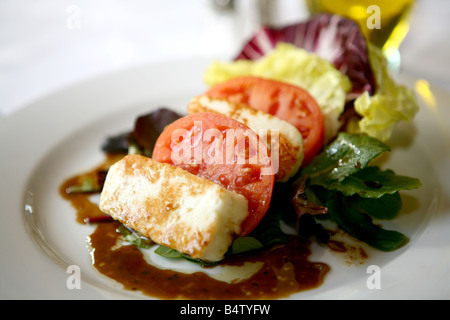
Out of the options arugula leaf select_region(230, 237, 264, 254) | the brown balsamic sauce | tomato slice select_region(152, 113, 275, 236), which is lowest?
the brown balsamic sauce

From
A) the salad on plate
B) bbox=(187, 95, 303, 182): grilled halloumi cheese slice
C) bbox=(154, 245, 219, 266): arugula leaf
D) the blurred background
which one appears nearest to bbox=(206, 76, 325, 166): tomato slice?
the salad on plate

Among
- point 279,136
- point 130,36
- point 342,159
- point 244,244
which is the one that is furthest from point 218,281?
point 130,36

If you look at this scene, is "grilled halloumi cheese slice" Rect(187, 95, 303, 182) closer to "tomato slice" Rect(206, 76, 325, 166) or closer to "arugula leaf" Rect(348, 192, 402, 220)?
"tomato slice" Rect(206, 76, 325, 166)

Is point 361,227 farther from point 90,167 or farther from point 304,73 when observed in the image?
point 90,167

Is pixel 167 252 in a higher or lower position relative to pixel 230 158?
lower

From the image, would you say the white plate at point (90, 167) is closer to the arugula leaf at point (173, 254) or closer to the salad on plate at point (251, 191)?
the salad on plate at point (251, 191)

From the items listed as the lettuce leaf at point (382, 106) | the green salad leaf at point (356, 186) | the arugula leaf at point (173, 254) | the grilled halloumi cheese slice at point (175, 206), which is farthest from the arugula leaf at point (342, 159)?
the arugula leaf at point (173, 254)
